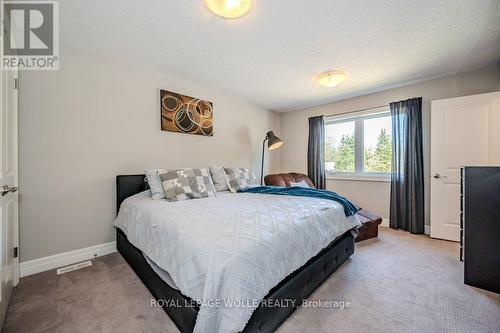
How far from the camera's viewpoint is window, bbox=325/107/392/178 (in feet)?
11.6

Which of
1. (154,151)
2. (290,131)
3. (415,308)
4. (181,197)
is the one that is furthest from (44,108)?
(290,131)

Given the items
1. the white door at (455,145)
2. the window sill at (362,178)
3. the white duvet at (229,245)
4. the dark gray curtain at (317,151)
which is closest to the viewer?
the white duvet at (229,245)

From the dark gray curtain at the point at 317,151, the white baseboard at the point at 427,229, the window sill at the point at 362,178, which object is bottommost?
the white baseboard at the point at 427,229

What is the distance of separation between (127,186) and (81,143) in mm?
657

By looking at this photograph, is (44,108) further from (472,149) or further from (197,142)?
(472,149)

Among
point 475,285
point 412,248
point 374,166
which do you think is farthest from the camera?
point 374,166

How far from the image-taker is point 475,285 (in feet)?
5.64

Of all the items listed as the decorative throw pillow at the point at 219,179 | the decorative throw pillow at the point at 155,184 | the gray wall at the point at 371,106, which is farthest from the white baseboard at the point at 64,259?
the gray wall at the point at 371,106

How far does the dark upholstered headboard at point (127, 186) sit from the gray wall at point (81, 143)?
0.11 m

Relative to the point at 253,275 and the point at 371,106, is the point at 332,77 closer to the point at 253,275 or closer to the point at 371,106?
the point at 371,106

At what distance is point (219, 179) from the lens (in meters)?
2.97

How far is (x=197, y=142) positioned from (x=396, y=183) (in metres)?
3.29

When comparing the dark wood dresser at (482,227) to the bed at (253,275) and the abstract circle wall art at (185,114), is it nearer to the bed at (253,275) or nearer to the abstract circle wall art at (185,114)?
the bed at (253,275)

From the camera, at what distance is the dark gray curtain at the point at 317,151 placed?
4.16 metres
